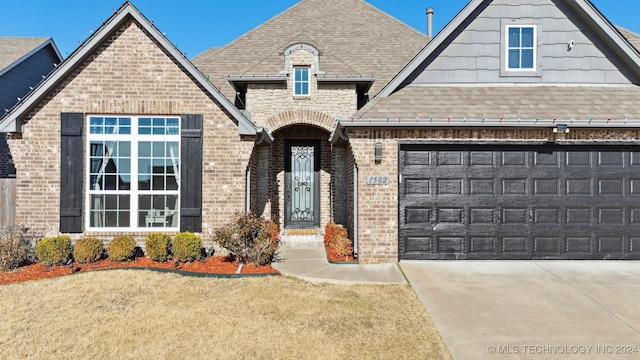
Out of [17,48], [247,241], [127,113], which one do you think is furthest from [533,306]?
[17,48]

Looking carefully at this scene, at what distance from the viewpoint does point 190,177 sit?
801 centimetres

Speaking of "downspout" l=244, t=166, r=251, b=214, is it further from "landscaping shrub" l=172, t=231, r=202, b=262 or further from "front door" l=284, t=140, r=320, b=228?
"front door" l=284, t=140, r=320, b=228

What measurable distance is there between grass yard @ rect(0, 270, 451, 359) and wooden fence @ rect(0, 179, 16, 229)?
2.41m

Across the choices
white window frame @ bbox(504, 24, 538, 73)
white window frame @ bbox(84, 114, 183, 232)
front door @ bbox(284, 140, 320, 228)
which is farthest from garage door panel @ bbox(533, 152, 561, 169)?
white window frame @ bbox(84, 114, 183, 232)

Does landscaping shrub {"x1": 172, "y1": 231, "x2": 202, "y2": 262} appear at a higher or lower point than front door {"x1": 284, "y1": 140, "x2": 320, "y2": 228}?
lower

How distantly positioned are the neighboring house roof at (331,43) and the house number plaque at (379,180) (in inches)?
168

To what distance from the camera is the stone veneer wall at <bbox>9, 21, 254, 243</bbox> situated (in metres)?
7.85

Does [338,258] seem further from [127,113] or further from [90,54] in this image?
[90,54]

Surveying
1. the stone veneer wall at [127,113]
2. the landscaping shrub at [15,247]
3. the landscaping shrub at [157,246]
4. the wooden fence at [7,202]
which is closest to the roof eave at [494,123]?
the stone veneer wall at [127,113]

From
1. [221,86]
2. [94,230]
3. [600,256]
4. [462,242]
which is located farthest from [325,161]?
[600,256]

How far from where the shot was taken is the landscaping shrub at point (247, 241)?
24.2 ft

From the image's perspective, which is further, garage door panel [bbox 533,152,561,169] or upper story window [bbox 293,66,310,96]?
upper story window [bbox 293,66,310,96]

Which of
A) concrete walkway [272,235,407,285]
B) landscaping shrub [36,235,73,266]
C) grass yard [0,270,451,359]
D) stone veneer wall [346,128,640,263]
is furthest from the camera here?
stone veneer wall [346,128,640,263]

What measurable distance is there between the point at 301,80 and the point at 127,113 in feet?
16.2
